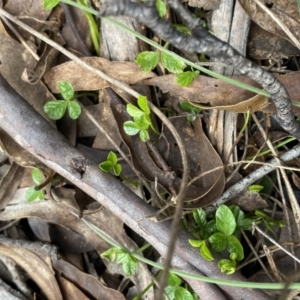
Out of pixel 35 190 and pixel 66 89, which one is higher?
pixel 66 89

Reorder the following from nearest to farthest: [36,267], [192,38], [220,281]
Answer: [192,38], [220,281], [36,267]

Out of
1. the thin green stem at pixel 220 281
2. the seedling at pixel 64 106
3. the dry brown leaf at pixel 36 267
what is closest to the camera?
the thin green stem at pixel 220 281

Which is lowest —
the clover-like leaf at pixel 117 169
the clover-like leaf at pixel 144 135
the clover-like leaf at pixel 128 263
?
the clover-like leaf at pixel 128 263

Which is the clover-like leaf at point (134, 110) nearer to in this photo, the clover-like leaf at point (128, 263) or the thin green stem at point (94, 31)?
the thin green stem at point (94, 31)

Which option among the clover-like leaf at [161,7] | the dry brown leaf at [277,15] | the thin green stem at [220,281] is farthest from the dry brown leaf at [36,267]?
the dry brown leaf at [277,15]

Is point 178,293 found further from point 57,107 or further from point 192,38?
point 192,38

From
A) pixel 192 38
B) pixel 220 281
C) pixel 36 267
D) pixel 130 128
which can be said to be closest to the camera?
pixel 192 38

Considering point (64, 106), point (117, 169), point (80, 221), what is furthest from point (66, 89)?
→ point (80, 221)
